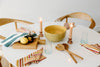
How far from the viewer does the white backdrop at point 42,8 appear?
2.07 meters

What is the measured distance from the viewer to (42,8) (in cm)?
223

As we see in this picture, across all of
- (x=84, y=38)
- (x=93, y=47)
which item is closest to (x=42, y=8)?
(x=84, y=38)

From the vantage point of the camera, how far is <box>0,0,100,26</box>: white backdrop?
207cm

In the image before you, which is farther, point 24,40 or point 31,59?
point 24,40

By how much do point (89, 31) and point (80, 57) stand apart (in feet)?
1.74

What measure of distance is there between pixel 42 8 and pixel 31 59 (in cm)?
151

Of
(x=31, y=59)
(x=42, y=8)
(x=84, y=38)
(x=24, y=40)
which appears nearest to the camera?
(x=31, y=59)

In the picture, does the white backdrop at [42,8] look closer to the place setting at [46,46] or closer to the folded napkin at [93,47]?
the place setting at [46,46]

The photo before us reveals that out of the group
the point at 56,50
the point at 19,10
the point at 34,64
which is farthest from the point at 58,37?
the point at 19,10

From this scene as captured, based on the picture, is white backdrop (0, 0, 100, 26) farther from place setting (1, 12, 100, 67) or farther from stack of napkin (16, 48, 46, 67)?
stack of napkin (16, 48, 46, 67)

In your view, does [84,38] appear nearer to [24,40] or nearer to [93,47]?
[93,47]

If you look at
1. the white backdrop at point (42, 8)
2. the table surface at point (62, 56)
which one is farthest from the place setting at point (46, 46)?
the white backdrop at point (42, 8)

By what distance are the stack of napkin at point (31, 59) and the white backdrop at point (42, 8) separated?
1374mm

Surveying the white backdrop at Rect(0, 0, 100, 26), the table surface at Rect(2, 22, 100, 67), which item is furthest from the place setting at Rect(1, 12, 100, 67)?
the white backdrop at Rect(0, 0, 100, 26)
